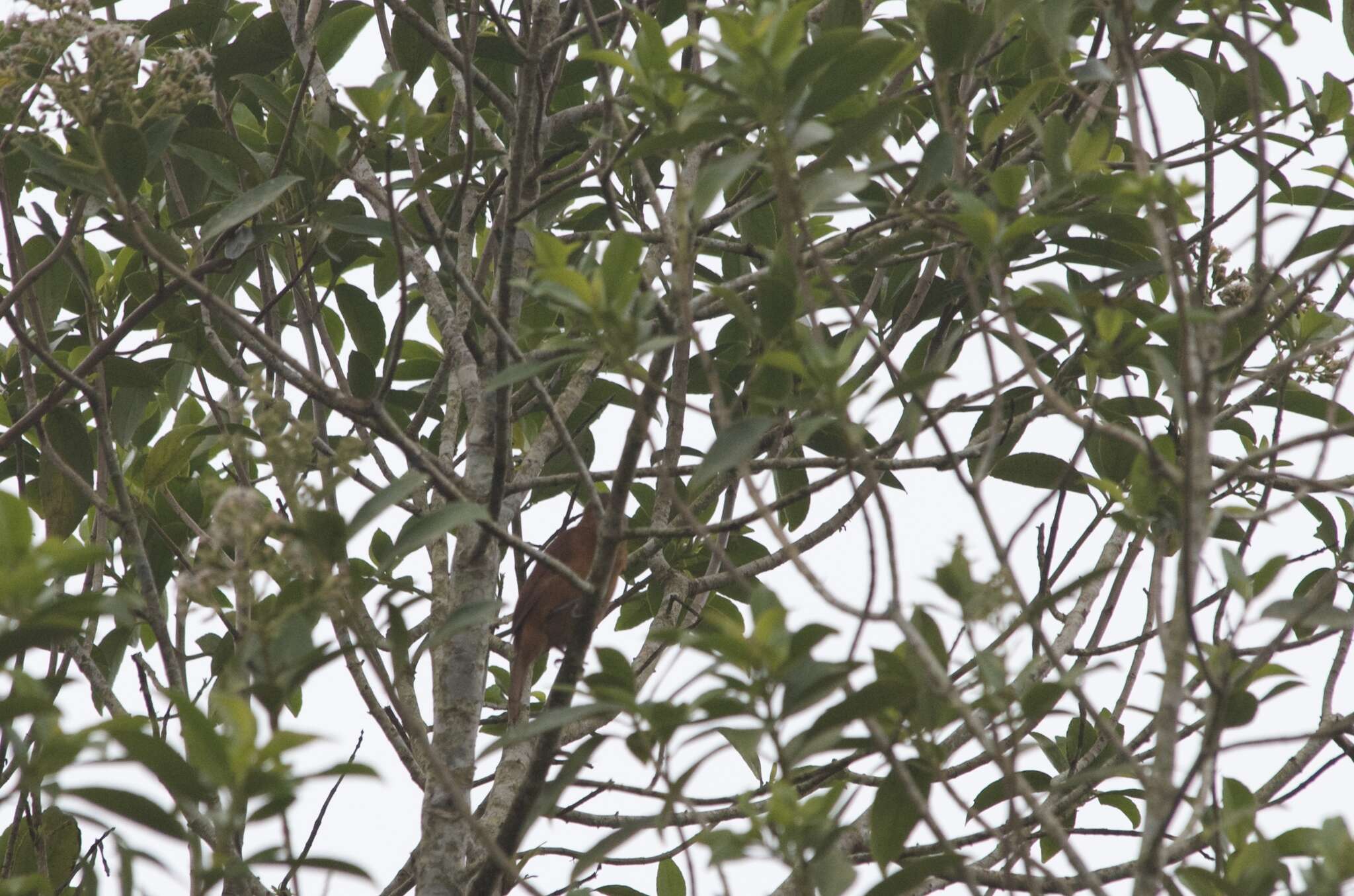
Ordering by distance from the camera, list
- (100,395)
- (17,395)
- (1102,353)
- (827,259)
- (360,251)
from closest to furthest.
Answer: (1102,353) → (100,395) → (827,259) → (360,251) → (17,395)

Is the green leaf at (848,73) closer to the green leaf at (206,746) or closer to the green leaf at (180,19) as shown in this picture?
the green leaf at (206,746)

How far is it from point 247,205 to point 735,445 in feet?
3.52

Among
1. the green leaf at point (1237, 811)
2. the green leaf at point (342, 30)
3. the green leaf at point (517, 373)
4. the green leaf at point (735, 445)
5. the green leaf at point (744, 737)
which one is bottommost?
the green leaf at point (1237, 811)

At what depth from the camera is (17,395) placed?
325cm

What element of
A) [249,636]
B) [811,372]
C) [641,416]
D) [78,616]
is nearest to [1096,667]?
[811,372]

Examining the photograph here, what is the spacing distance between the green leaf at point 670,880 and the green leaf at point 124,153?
164 centimetres

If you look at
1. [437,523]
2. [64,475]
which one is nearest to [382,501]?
[437,523]

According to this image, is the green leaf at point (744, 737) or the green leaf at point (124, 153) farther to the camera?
the green leaf at point (124, 153)

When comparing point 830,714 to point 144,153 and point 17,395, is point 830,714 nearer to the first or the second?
point 144,153

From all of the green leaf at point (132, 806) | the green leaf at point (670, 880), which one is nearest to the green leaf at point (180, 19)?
the green leaf at point (132, 806)

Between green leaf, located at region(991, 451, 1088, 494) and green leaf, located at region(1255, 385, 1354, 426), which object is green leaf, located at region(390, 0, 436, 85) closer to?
green leaf, located at region(991, 451, 1088, 494)

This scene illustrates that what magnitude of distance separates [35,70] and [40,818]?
4.89 feet

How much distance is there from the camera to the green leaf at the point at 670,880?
2.76m

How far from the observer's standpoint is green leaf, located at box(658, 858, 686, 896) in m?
2.76
